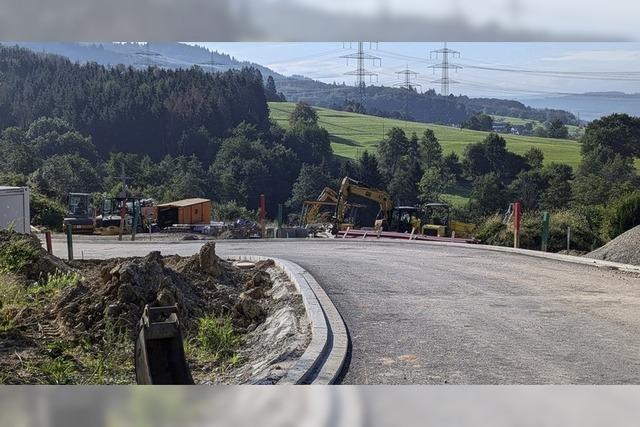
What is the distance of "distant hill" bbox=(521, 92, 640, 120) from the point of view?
163 inches

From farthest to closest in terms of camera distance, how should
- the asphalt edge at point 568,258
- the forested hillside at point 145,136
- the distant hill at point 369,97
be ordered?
the asphalt edge at point 568,258
the forested hillside at point 145,136
the distant hill at point 369,97

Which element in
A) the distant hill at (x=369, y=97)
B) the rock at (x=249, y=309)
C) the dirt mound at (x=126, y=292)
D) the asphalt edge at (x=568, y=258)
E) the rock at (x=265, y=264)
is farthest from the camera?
the rock at (x=249, y=309)

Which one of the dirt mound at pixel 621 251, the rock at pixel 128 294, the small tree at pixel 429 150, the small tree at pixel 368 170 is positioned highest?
the small tree at pixel 429 150

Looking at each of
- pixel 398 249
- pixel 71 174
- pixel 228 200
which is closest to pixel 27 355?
pixel 71 174

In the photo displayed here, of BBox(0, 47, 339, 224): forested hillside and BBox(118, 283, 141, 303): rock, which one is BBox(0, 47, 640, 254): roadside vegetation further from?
BBox(118, 283, 141, 303): rock

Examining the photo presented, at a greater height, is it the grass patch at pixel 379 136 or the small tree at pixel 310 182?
the grass patch at pixel 379 136

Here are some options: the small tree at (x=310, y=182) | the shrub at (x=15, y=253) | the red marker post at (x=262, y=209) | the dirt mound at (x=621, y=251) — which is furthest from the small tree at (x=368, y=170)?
the shrub at (x=15, y=253)

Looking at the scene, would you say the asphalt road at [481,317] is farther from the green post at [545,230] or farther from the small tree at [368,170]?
the small tree at [368,170]

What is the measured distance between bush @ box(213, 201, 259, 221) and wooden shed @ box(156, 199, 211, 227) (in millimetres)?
44

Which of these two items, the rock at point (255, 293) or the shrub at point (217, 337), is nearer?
the shrub at point (217, 337)

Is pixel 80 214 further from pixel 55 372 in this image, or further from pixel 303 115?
pixel 303 115

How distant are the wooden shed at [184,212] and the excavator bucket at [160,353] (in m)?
0.45

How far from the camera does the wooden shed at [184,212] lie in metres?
4.20
